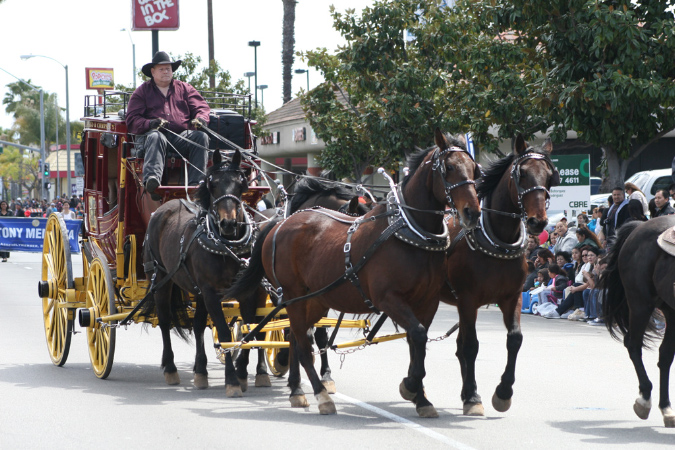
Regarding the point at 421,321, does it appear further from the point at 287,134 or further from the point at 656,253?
the point at 287,134

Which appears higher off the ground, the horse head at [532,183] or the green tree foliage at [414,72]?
the green tree foliage at [414,72]

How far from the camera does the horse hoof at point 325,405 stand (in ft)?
24.3

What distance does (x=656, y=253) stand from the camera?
7.25 m

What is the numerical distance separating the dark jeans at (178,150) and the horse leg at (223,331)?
4.68 feet

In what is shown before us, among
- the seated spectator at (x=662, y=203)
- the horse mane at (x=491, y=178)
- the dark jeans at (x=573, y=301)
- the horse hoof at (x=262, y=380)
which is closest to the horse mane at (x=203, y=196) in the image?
the horse hoof at (x=262, y=380)

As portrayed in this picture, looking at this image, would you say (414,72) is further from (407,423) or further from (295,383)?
(407,423)

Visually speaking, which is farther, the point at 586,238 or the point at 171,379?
the point at 586,238

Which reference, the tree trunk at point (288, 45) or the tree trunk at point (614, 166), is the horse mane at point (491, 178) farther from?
the tree trunk at point (288, 45)

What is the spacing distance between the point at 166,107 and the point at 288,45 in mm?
27921

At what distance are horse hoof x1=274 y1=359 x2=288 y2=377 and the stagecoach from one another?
67 cm

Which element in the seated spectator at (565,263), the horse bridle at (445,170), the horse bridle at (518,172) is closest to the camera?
the horse bridle at (445,170)

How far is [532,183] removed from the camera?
707 cm

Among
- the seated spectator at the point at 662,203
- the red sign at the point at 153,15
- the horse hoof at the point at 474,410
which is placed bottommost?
the horse hoof at the point at 474,410

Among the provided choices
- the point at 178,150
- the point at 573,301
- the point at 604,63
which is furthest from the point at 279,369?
the point at 604,63
